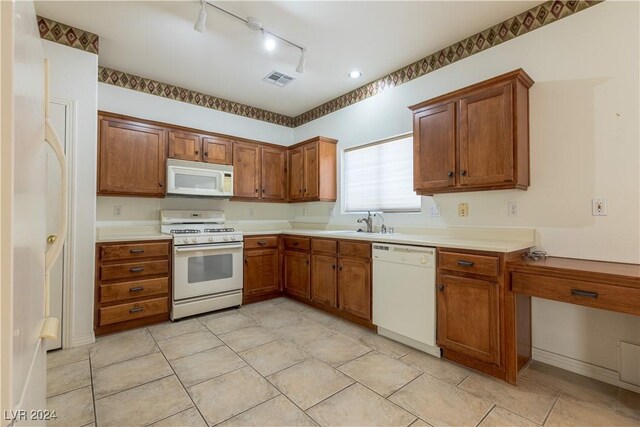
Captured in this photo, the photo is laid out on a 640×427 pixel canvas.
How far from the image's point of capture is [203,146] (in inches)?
149

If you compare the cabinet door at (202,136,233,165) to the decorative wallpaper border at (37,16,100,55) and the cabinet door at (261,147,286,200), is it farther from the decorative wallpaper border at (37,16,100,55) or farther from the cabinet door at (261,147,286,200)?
the decorative wallpaper border at (37,16,100,55)

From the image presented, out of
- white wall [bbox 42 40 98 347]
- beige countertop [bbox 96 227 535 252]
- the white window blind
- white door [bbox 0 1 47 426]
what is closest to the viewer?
white door [bbox 0 1 47 426]

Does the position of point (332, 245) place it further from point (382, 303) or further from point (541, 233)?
point (541, 233)

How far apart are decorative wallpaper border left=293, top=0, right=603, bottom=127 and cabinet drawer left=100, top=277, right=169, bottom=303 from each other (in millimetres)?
3123

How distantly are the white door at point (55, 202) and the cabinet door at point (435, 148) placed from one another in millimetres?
3124

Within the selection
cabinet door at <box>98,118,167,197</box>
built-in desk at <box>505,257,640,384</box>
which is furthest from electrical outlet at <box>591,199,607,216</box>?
cabinet door at <box>98,118,167,197</box>

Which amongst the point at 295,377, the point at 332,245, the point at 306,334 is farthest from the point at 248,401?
the point at 332,245

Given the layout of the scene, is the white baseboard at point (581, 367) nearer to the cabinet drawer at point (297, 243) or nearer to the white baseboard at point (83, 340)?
the cabinet drawer at point (297, 243)

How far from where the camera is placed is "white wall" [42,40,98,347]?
2600 mm

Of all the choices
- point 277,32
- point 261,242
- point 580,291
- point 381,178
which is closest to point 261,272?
point 261,242

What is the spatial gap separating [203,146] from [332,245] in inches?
81.1

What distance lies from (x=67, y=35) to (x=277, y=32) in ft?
6.06

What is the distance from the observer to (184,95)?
3928 millimetres

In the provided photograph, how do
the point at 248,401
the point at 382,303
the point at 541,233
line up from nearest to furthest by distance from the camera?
the point at 248,401
the point at 541,233
the point at 382,303
